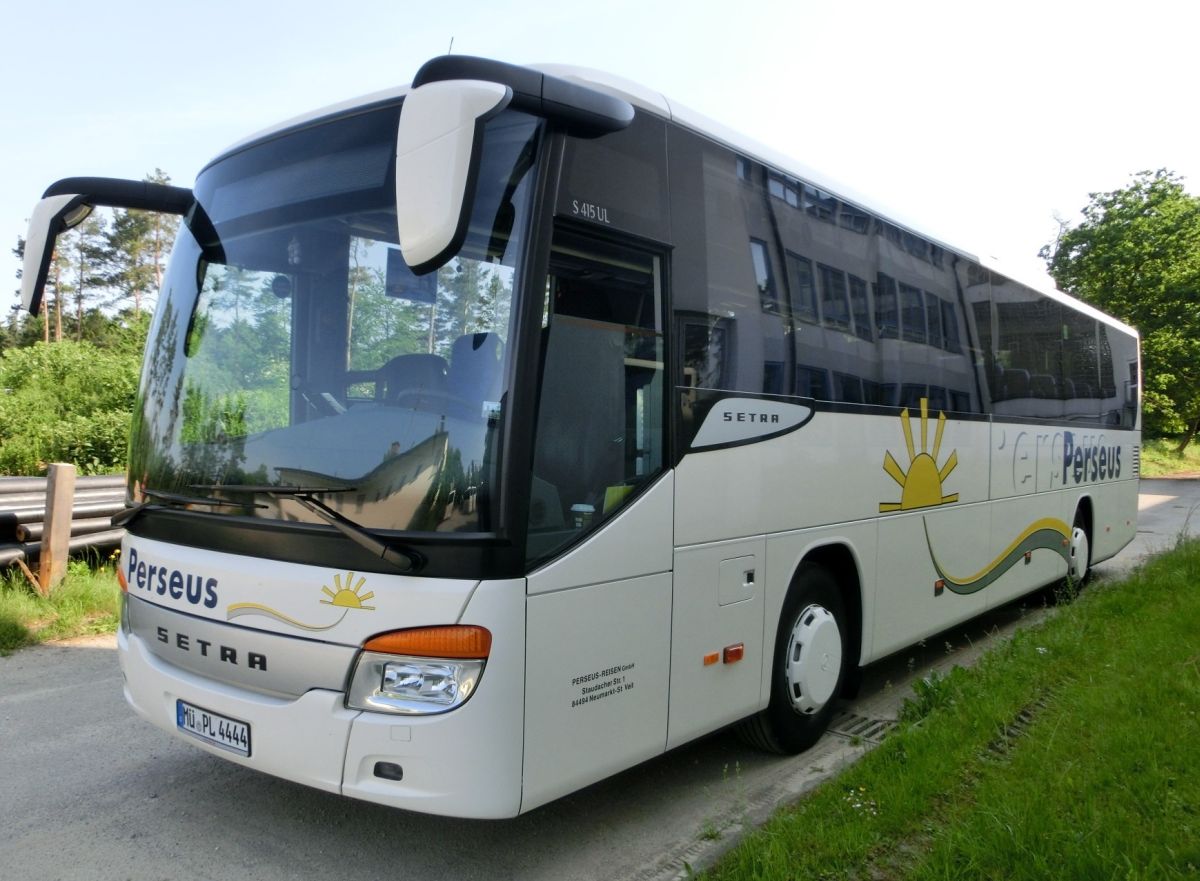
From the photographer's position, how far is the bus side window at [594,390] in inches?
137

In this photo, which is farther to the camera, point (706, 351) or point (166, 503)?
point (706, 351)

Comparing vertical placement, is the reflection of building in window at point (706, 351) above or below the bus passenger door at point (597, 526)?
above

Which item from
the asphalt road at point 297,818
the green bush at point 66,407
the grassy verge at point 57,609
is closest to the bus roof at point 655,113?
the asphalt road at point 297,818

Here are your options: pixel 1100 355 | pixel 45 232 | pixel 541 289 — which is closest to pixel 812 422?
pixel 541 289

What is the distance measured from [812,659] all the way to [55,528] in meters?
6.39

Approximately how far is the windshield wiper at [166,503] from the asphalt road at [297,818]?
1.32m

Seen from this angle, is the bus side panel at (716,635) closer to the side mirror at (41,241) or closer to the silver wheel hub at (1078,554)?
the side mirror at (41,241)

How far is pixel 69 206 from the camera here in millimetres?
4262

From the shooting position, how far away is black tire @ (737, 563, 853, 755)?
4926 millimetres


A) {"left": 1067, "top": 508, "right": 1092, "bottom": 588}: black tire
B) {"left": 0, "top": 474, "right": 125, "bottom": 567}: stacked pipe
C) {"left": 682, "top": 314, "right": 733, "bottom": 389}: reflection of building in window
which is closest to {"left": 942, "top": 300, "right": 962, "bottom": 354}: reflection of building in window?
{"left": 682, "top": 314, "right": 733, "bottom": 389}: reflection of building in window

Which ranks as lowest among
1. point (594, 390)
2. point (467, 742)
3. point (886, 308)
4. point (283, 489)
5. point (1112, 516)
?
point (467, 742)

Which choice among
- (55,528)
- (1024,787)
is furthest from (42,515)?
(1024,787)

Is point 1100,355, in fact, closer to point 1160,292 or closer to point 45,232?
point 45,232

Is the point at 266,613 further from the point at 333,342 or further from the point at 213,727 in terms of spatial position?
the point at 333,342
